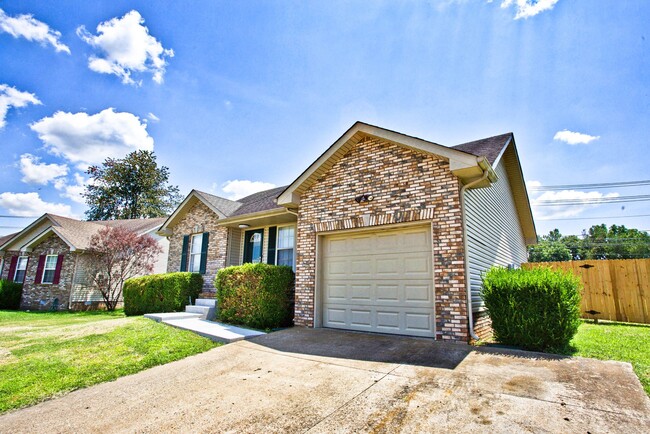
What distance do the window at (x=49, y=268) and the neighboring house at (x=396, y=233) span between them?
1427 cm

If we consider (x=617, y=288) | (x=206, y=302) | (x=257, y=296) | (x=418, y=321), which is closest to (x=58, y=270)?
(x=206, y=302)

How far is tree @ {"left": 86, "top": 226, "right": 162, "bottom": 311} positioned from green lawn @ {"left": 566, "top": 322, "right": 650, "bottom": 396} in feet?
56.2

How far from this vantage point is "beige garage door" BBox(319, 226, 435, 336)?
22.4 ft

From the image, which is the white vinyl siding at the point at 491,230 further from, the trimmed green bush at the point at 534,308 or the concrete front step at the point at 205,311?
the concrete front step at the point at 205,311

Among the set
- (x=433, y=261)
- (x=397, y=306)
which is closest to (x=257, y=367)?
(x=397, y=306)

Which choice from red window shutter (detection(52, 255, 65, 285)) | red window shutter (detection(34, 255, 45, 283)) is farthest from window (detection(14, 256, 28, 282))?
red window shutter (detection(52, 255, 65, 285))

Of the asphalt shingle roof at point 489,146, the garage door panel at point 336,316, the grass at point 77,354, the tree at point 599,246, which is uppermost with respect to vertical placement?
the tree at point 599,246

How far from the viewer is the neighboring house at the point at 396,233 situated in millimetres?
6402

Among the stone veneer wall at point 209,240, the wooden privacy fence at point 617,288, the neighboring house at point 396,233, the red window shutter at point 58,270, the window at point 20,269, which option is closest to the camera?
the neighboring house at point 396,233

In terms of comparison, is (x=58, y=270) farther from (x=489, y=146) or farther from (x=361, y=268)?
(x=489, y=146)

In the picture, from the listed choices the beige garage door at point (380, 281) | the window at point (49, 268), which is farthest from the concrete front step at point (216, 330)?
the window at point (49, 268)

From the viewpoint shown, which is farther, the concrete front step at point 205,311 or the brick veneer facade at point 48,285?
the brick veneer facade at point 48,285

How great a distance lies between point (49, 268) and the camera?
17219mm

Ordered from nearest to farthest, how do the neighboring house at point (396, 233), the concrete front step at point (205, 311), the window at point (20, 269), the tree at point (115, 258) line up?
the neighboring house at point (396, 233) < the concrete front step at point (205, 311) < the tree at point (115, 258) < the window at point (20, 269)
